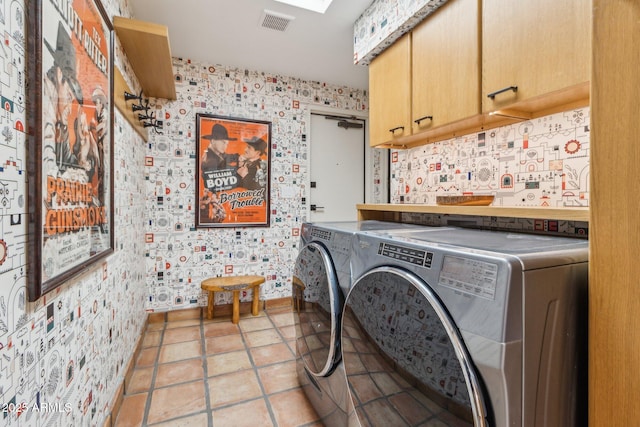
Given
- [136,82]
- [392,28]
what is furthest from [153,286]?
[392,28]

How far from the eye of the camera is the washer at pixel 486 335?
65 centimetres

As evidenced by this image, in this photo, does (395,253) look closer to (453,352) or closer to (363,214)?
(453,352)

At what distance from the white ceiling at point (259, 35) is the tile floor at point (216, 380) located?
2549 millimetres

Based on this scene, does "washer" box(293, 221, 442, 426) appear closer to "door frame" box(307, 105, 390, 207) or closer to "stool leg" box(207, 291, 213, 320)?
"stool leg" box(207, 291, 213, 320)

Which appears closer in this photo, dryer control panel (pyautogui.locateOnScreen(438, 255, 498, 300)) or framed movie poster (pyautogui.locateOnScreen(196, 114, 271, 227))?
dryer control panel (pyautogui.locateOnScreen(438, 255, 498, 300))

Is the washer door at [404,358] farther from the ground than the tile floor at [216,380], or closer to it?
farther from the ground

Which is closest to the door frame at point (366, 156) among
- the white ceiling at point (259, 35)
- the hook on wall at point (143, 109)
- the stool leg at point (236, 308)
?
the white ceiling at point (259, 35)

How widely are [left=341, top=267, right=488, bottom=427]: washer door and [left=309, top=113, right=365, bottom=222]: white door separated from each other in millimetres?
2637

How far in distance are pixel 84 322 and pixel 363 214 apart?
5.64 feet

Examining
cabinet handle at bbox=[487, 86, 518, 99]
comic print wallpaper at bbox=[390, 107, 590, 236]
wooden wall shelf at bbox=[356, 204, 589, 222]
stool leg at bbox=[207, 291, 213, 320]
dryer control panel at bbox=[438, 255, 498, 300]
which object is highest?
cabinet handle at bbox=[487, 86, 518, 99]

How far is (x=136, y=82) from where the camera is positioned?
2516mm

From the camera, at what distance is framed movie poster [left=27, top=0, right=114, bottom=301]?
2.74ft

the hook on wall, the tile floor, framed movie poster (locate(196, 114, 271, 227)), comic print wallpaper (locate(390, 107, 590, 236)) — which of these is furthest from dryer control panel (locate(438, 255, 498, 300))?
framed movie poster (locate(196, 114, 271, 227))

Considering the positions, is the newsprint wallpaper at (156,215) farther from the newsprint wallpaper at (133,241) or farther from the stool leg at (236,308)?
the stool leg at (236,308)
